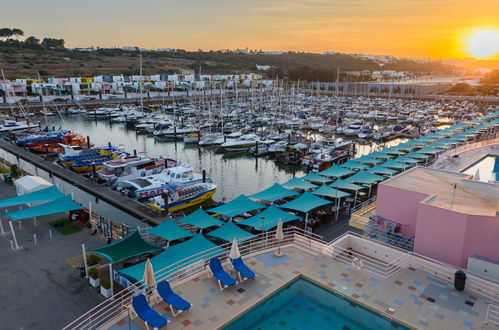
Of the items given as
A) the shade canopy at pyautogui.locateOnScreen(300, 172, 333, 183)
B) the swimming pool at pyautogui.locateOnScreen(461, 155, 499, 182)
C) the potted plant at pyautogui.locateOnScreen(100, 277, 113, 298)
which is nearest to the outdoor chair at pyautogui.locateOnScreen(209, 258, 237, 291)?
the potted plant at pyautogui.locateOnScreen(100, 277, 113, 298)

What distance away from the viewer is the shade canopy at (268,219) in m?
19.5

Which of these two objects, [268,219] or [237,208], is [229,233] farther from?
[237,208]

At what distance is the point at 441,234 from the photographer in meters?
12.5

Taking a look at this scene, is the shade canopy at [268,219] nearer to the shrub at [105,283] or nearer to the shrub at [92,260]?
the shrub at [92,260]

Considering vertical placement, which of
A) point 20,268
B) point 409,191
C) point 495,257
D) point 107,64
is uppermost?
point 107,64

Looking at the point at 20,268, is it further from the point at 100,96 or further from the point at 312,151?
the point at 100,96

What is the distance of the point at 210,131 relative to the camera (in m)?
55.6

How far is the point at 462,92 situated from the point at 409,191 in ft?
403

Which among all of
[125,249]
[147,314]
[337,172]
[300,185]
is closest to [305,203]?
[300,185]

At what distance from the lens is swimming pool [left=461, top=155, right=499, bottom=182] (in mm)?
19531

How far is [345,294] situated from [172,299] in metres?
5.56

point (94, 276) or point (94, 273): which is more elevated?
point (94, 273)

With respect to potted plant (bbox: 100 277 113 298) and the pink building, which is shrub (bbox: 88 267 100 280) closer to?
potted plant (bbox: 100 277 113 298)

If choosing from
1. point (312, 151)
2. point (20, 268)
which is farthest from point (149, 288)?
point (312, 151)
